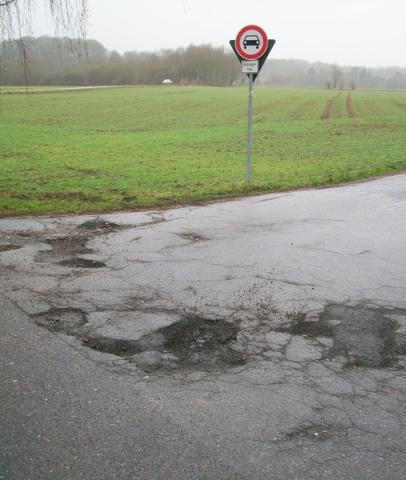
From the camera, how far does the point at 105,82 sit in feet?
295

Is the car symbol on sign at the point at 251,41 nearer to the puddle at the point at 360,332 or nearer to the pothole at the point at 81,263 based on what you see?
the pothole at the point at 81,263

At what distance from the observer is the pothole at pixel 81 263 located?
629cm

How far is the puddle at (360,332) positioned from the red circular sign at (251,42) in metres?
7.61

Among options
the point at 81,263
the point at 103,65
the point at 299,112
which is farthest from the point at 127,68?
the point at 81,263

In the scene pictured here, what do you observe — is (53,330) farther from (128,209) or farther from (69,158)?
(69,158)

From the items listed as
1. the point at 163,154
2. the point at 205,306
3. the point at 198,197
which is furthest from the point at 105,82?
the point at 205,306

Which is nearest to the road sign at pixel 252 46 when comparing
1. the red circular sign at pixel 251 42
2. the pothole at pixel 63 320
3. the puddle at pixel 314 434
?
the red circular sign at pixel 251 42

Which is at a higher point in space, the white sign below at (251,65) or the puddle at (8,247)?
the white sign below at (251,65)

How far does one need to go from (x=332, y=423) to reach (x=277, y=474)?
0.66 metres

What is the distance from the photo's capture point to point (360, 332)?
4598mm

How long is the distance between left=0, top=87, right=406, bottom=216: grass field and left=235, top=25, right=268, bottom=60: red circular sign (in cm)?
296

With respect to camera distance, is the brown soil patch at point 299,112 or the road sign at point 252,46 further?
the brown soil patch at point 299,112

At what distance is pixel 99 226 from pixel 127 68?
93.8 m

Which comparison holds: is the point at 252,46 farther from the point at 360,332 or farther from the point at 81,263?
the point at 360,332
